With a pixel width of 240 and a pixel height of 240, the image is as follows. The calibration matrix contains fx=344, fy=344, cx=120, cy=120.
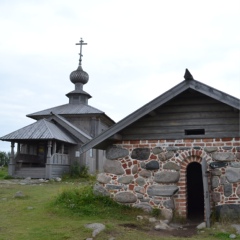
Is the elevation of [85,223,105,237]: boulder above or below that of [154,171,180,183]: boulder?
below

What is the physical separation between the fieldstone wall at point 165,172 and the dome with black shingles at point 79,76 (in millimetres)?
21129

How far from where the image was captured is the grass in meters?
7.24

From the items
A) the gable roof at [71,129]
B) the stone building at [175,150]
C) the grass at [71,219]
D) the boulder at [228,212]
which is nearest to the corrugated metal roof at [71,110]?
the gable roof at [71,129]

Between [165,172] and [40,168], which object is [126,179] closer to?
[165,172]

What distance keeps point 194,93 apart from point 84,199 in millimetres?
4332

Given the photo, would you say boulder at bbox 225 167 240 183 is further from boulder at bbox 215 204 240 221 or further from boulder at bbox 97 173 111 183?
boulder at bbox 97 173 111 183

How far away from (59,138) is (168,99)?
1336cm

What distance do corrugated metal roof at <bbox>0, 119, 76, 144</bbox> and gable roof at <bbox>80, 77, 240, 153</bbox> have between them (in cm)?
1172

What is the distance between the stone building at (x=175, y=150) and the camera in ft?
30.0

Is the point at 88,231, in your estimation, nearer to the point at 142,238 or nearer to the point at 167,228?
the point at 142,238

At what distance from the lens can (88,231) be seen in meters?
7.32

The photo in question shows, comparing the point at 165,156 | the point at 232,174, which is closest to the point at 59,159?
the point at 165,156

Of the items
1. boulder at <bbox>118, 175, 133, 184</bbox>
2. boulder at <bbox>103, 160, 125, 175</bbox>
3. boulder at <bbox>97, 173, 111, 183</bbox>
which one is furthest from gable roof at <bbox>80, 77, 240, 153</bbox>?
boulder at <bbox>118, 175, 133, 184</bbox>

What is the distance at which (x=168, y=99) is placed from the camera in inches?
370
